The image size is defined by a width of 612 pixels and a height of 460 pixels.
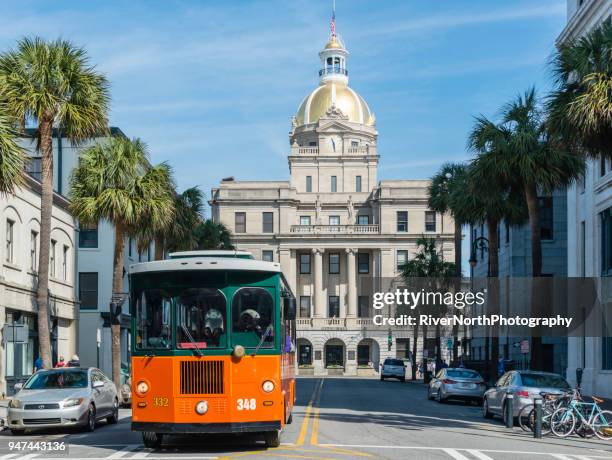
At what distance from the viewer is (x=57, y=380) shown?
2342 centimetres

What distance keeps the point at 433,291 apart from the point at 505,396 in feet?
156

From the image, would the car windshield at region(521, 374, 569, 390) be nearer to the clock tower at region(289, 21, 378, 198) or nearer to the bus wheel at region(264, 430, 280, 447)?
the bus wheel at region(264, 430, 280, 447)

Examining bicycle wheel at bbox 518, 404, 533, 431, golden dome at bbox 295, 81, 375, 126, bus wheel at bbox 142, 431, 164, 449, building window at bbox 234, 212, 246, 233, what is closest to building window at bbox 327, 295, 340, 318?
building window at bbox 234, 212, 246, 233

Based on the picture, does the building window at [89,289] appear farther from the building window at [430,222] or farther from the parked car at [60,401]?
the building window at [430,222]

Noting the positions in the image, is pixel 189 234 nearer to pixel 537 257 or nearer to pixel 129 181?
pixel 129 181

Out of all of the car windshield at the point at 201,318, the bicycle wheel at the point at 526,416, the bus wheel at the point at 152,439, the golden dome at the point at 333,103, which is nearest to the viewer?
the car windshield at the point at 201,318

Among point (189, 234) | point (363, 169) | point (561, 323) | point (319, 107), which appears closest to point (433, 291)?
point (561, 323)

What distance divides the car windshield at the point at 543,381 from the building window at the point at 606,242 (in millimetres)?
14810

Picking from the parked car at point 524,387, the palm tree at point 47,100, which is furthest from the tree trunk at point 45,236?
the parked car at point 524,387

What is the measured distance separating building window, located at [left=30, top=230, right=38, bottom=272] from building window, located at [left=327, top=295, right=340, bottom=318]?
65.1m

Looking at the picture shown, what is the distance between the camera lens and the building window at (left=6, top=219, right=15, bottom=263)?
38.2 metres

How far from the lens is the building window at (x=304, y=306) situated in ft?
343

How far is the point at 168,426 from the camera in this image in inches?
655

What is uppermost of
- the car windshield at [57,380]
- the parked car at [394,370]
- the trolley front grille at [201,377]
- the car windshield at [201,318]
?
the car windshield at [201,318]
